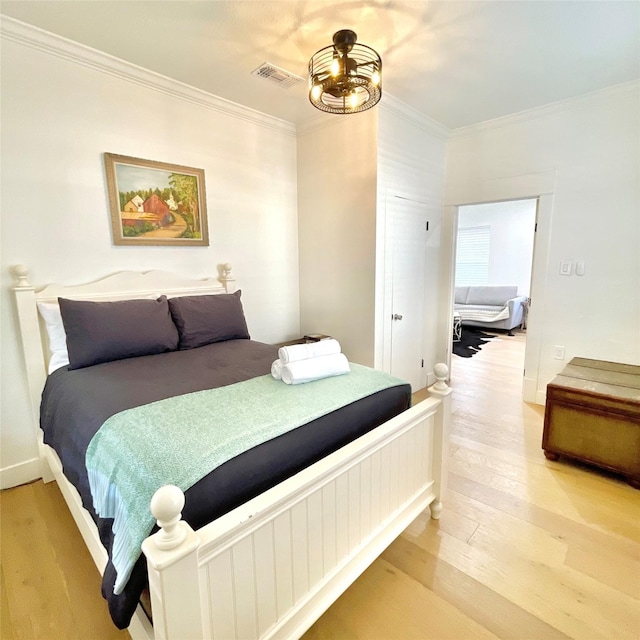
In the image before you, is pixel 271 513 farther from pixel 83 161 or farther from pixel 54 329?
pixel 83 161

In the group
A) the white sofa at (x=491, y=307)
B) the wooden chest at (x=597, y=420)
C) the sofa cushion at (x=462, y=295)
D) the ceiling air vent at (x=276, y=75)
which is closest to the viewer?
the wooden chest at (x=597, y=420)

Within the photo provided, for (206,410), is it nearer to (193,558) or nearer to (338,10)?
(193,558)

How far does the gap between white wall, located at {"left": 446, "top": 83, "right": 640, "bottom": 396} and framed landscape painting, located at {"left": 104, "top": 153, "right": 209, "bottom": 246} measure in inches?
104

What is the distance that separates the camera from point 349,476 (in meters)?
1.32

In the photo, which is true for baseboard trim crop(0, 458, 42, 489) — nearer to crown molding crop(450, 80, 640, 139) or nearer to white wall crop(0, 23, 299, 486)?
white wall crop(0, 23, 299, 486)

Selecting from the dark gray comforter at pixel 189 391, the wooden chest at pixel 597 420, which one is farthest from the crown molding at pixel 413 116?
the wooden chest at pixel 597 420

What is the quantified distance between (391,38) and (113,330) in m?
2.33

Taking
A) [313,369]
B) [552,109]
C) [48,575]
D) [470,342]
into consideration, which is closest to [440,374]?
[313,369]

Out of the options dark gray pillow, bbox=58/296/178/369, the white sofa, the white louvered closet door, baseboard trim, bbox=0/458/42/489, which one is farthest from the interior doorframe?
baseboard trim, bbox=0/458/42/489

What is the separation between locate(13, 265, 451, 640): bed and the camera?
2.76 feet

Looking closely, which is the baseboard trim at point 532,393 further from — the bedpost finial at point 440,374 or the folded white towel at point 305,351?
the folded white towel at point 305,351

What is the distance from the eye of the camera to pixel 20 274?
6.72 feet

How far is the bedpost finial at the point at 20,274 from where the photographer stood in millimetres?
2045

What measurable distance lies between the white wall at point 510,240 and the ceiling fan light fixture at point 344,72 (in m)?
5.45
